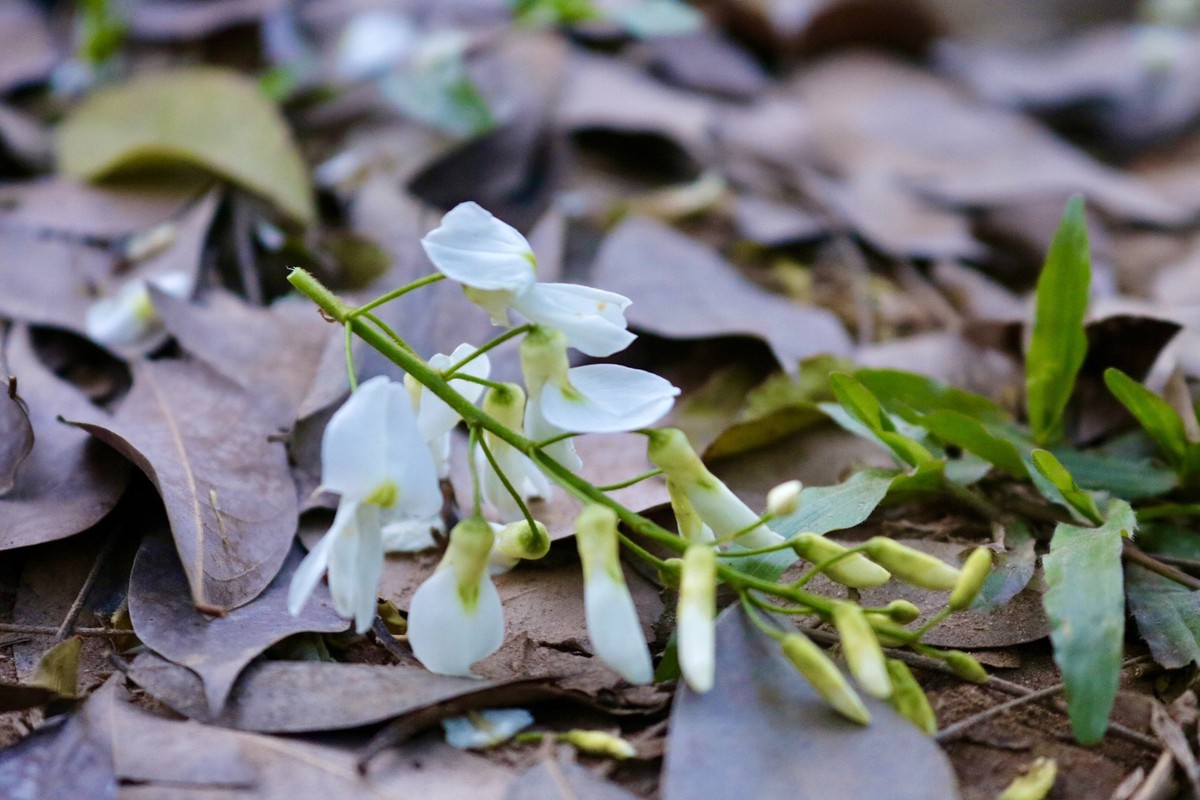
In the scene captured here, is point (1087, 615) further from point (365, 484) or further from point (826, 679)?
point (365, 484)

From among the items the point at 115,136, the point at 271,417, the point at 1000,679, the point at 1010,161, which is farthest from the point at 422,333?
the point at 1010,161

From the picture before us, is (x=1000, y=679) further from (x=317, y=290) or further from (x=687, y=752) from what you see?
(x=317, y=290)

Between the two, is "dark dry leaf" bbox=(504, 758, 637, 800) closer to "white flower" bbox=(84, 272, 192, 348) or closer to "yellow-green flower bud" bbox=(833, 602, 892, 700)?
"yellow-green flower bud" bbox=(833, 602, 892, 700)

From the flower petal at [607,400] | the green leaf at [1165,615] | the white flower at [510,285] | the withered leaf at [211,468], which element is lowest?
the withered leaf at [211,468]

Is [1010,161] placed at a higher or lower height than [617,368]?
lower

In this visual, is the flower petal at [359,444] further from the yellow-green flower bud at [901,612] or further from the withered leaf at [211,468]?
the yellow-green flower bud at [901,612]

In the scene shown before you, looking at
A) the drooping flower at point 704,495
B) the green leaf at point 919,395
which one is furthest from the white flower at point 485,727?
the green leaf at point 919,395

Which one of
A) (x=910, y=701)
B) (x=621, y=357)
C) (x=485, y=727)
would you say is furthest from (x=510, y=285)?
(x=621, y=357)
